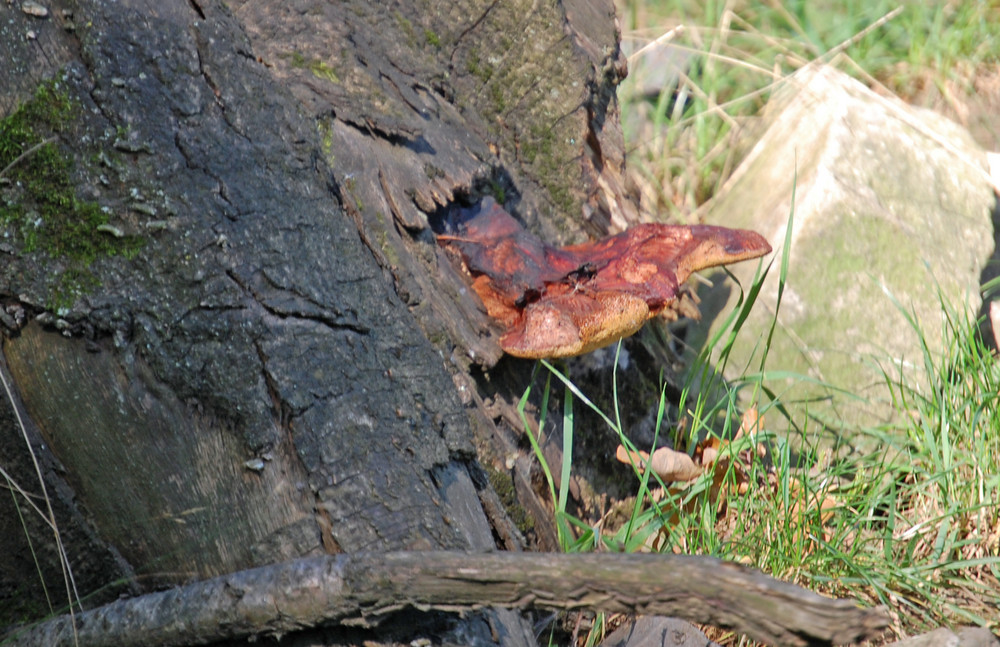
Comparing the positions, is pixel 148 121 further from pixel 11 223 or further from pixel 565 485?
pixel 565 485

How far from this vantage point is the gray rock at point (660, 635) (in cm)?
199

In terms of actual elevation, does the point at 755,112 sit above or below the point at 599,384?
above

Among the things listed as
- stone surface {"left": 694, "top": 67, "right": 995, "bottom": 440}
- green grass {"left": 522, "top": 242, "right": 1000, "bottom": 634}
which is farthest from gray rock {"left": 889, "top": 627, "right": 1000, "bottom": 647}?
stone surface {"left": 694, "top": 67, "right": 995, "bottom": 440}

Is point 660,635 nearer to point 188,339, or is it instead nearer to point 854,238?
point 188,339

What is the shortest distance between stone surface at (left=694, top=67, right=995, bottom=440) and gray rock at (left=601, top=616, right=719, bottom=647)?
3.99 ft

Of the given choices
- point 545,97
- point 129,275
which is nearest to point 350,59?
point 545,97

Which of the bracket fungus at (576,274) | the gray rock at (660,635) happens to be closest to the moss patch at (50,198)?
the bracket fungus at (576,274)

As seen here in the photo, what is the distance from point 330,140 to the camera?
2092mm

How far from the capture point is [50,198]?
5.41 ft

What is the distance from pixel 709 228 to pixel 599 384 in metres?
0.59

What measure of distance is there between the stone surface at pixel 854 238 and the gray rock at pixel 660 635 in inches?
47.9

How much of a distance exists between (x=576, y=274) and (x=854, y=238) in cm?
182

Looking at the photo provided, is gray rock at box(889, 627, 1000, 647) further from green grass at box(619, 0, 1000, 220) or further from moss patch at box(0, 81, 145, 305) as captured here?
green grass at box(619, 0, 1000, 220)

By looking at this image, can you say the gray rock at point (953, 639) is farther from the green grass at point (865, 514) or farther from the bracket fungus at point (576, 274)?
the bracket fungus at point (576, 274)
